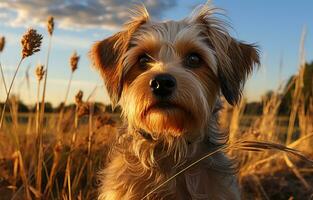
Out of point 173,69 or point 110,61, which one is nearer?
point 173,69

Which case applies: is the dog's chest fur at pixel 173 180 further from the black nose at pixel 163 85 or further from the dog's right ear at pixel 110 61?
the black nose at pixel 163 85

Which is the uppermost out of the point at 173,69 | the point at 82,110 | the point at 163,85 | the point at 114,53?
the point at 114,53

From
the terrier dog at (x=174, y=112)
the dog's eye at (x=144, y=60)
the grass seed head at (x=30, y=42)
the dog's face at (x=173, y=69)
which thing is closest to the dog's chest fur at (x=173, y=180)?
the terrier dog at (x=174, y=112)

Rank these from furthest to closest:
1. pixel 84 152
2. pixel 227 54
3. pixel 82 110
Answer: pixel 84 152
pixel 82 110
pixel 227 54

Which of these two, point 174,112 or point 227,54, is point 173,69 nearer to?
point 174,112

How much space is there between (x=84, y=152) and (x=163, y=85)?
2539 millimetres

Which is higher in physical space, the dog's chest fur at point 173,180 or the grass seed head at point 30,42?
the grass seed head at point 30,42

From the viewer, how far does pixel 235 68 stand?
4223mm

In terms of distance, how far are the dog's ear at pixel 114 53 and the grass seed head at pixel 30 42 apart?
0.88m

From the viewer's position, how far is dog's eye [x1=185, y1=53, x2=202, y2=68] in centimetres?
391

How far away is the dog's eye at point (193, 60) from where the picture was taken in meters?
3.91

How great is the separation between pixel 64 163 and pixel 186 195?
9.72 ft

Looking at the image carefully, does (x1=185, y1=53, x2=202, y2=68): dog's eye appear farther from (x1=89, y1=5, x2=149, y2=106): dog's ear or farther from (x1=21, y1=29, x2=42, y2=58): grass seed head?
(x1=21, y1=29, x2=42, y2=58): grass seed head

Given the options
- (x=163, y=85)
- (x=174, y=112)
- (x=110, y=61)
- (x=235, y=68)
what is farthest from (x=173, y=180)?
(x=110, y=61)
